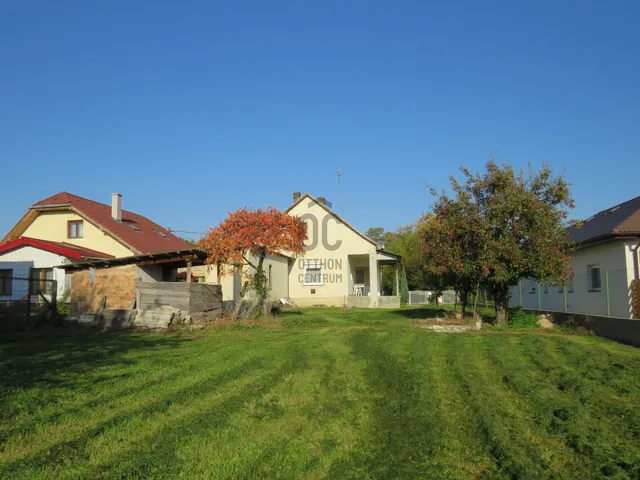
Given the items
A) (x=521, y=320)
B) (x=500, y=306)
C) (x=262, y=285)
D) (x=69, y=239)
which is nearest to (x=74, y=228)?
(x=69, y=239)

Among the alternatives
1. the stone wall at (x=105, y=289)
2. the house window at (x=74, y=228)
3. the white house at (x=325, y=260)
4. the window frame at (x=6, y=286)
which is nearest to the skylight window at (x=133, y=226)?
the house window at (x=74, y=228)

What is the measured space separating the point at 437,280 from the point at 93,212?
64.4 feet

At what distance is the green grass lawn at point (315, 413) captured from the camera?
4.47 meters

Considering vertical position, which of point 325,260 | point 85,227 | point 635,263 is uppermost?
point 85,227

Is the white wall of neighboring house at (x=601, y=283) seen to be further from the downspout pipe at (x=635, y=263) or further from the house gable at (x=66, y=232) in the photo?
the house gable at (x=66, y=232)

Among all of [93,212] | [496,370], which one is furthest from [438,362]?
[93,212]

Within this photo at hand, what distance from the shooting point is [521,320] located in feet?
56.6

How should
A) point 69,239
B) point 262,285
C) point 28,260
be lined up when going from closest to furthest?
point 262,285, point 28,260, point 69,239

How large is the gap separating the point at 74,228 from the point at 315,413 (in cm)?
2588

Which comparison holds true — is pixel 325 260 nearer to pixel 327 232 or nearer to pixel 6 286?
pixel 327 232

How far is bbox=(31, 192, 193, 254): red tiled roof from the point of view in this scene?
1080 inches

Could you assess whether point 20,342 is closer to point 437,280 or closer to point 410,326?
point 410,326

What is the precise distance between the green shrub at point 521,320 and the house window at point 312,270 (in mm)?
15023

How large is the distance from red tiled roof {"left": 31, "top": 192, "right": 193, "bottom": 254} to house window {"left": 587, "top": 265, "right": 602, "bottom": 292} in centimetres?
1681
